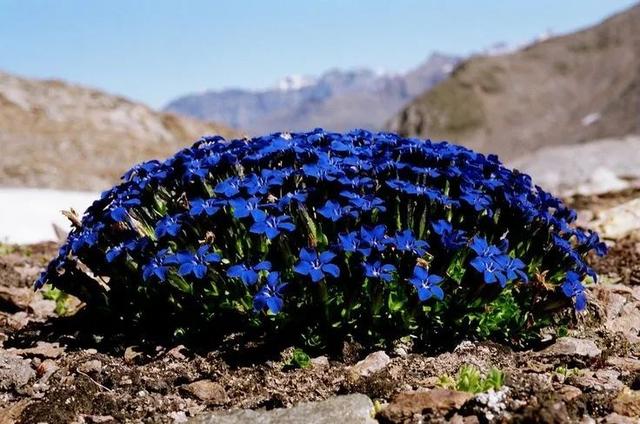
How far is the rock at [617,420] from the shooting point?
3591 millimetres

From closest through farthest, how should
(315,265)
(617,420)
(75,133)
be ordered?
(617,420) → (315,265) → (75,133)

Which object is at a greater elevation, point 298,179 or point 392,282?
point 298,179

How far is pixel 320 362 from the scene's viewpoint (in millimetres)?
4535

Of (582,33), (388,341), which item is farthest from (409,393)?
(582,33)

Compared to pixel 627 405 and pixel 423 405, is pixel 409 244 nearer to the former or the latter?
pixel 423 405

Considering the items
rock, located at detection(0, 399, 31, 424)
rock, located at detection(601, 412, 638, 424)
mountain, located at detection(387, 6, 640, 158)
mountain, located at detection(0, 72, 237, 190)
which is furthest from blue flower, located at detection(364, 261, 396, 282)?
mountain, located at detection(387, 6, 640, 158)

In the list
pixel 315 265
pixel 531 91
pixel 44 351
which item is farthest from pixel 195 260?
pixel 531 91

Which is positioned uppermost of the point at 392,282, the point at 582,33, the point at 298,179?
the point at 582,33

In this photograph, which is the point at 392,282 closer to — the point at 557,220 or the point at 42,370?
the point at 557,220

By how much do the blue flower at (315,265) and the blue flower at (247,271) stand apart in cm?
21

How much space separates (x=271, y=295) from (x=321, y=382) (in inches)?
22.2

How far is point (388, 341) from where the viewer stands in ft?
15.1

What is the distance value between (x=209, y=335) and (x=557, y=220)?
2308 mm

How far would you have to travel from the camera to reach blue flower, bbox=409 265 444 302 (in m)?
4.13
